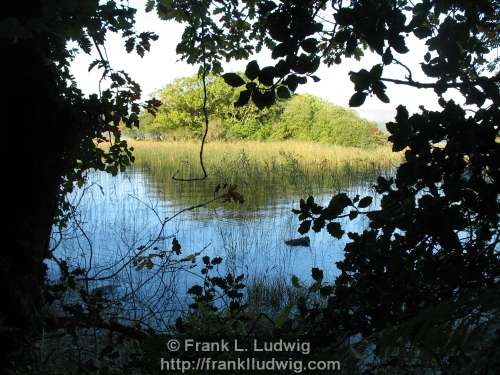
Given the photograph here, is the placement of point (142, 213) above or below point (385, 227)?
below

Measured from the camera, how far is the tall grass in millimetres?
10484

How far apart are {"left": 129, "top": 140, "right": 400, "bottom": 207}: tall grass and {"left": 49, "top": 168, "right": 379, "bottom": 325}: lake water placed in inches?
15.3

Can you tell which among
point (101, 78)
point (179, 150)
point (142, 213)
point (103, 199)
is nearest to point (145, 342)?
point (101, 78)

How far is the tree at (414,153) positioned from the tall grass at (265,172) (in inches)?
246

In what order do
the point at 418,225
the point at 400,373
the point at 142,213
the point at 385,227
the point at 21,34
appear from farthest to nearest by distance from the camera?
the point at 142,213
the point at 400,373
the point at 385,227
the point at 418,225
the point at 21,34

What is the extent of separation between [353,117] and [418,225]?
28002 millimetres

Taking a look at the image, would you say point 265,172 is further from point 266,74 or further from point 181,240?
point 266,74

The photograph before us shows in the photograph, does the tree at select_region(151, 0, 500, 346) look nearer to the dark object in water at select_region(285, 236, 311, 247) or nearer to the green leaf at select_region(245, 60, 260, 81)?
the green leaf at select_region(245, 60, 260, 81)

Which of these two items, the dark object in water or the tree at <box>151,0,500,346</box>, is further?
the dark object in water

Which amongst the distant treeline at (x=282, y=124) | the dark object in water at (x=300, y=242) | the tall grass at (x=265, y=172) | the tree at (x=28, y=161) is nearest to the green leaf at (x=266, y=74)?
the tree at (x=28, y=161)

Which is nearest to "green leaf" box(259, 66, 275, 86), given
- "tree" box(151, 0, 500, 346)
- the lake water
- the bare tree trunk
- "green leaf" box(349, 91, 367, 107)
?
"tree" box(151, 0, 500, 346)

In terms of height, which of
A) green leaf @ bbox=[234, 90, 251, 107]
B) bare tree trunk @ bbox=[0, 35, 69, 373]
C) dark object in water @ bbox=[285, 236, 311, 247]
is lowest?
dark object in water @ bbox=[285, 236, 311, 247]

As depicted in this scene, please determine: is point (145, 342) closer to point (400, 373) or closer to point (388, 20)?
point (400, 373)

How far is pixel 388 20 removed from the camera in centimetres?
137
